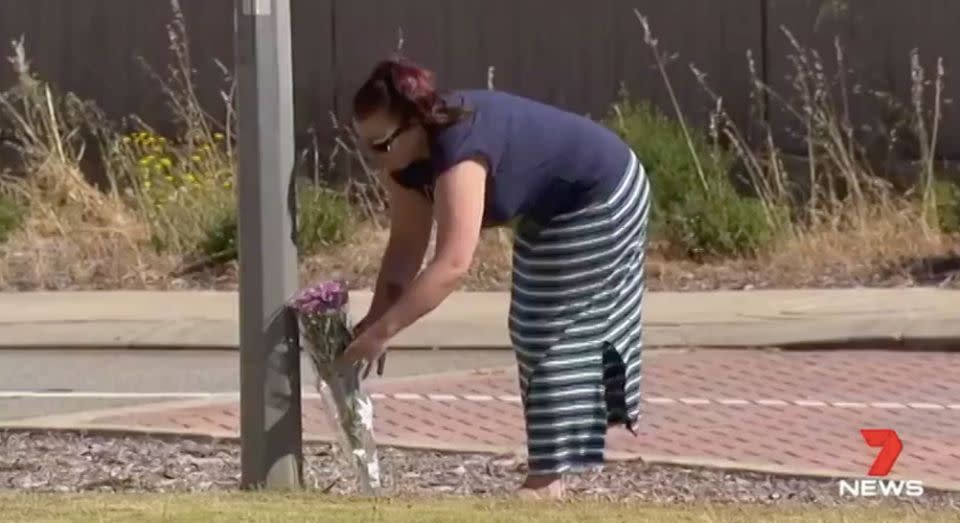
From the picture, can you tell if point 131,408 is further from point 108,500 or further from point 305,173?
point 305,173

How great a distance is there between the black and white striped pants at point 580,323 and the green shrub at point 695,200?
286 inches

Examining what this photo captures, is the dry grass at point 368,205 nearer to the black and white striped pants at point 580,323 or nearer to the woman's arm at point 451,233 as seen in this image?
the black and white striped pants at point 580,323

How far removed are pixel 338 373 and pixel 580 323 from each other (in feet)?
2.69

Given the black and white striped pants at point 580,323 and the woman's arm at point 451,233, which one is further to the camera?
the black and white striped pants at point 580,323

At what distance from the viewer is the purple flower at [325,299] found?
5957 mm

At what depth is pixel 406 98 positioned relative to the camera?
5.36 m

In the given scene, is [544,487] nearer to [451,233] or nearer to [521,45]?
[451,233]

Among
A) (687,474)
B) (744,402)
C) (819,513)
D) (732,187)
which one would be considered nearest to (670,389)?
(744,402)

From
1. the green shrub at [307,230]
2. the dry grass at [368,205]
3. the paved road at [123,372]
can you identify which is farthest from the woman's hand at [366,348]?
the green shrub at [307,230]

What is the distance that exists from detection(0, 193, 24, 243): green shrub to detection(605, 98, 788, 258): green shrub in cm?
449

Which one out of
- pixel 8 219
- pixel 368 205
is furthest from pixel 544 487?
pixel 8 219

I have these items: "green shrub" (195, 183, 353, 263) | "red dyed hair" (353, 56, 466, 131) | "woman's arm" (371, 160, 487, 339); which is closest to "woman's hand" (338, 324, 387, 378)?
"woman's arm" (371, 160, 487, 339)

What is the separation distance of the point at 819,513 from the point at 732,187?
8.26 metres

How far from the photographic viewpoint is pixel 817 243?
42.7ft
